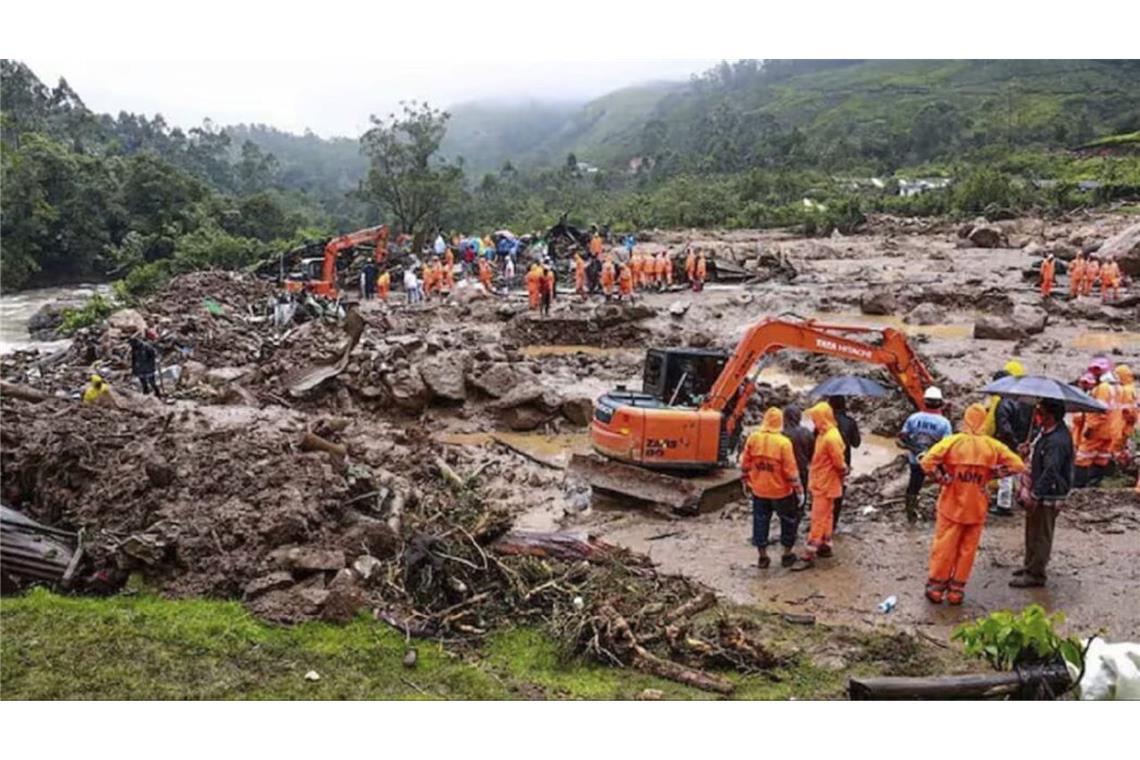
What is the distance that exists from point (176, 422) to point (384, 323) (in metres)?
13.5

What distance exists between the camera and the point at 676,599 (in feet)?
25.5

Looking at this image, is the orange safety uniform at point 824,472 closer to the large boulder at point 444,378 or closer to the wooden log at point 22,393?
the large boulder at point 444,378

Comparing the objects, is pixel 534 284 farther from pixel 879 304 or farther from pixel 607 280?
pixel 879 304

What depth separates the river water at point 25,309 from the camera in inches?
1007

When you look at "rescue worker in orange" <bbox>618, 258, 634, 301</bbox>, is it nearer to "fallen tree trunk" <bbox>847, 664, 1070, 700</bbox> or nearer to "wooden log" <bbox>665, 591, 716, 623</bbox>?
"wooden log" <bbox>665, 591, 716, 623</bbox>

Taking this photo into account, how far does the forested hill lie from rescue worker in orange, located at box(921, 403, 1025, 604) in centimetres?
4013

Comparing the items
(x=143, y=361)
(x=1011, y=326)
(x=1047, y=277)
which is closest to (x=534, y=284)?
(x=143, y=361)

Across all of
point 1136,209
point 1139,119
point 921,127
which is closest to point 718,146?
point 921,127

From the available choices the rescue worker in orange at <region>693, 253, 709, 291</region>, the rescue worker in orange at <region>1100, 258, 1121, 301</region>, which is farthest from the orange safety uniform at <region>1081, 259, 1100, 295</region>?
the rescue worker in orange at <region>693, 253, 709, 291</region>

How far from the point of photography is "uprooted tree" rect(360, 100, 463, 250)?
40.7 meters

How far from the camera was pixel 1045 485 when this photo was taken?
7.63m

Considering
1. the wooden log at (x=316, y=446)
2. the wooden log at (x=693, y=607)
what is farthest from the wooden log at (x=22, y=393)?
the wooden log at (x=693, y=607)

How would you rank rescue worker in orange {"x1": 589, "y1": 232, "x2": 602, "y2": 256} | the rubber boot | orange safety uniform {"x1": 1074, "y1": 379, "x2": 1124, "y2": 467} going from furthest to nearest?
rescue worker in orange {"x1": 589, "y1": 232, "x2": 602, "y2": 256}
orange safety uniform {"x1": 1074, "y1": 379, "x2": 1124, "y2": 467}
the rubber boot

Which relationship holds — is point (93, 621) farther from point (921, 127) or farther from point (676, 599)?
point (921, 127)
